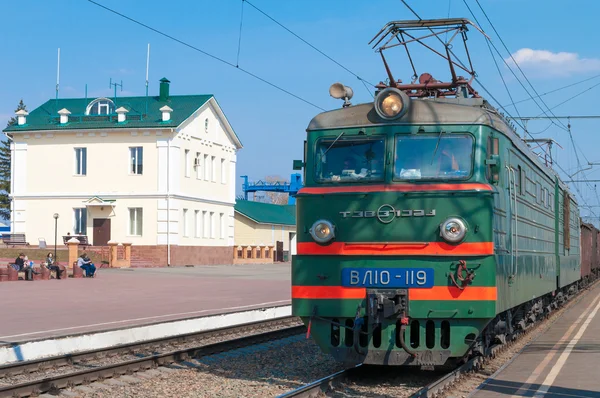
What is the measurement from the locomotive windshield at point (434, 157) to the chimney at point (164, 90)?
43.5 metres

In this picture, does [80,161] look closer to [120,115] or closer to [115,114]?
[115,114]

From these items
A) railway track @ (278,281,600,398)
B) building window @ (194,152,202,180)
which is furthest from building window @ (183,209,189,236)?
railway track @ (278,281,600,398)

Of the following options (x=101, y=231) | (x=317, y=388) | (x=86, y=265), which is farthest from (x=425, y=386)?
(x=101, y=231)

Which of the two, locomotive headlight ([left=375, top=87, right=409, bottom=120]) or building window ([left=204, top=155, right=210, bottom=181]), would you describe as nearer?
locomotive headlight ([left=375, top=87, right=409, bottom=120])

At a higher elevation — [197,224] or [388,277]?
[197,224]

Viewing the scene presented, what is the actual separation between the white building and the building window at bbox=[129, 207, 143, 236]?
0.06 m

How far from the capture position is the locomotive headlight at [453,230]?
32.6 feet

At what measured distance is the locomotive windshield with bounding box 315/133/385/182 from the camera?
415 inches

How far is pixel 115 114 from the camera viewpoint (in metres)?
50.3

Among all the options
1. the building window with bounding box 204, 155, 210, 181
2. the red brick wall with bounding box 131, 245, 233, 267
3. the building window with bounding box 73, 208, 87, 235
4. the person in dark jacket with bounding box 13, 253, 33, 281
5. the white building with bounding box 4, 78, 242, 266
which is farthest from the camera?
the building window with bounding box 204, 155, 210, 181

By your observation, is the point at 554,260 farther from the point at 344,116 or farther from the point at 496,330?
the point at 344,116

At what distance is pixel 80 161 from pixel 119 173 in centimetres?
280

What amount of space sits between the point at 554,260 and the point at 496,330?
6755mm

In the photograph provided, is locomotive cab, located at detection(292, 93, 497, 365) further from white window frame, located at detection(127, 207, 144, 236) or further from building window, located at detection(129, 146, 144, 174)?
building window, located at detection(129, 146, 144, 174)
